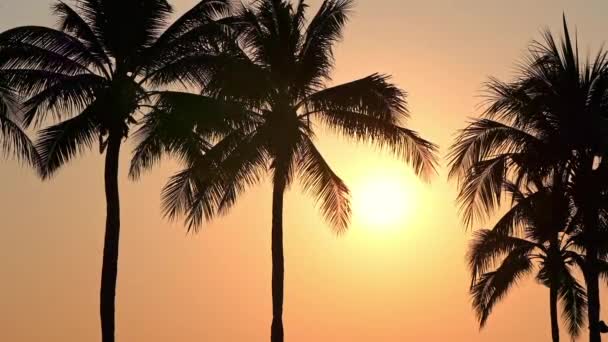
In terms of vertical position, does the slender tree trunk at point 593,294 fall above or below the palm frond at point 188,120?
below

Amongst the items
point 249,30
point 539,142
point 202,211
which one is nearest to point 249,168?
point 202,211

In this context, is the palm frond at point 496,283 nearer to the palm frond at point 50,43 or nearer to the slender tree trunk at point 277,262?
the slender tree trunk at point 277,262

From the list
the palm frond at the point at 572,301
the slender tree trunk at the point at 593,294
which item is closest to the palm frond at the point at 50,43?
the slender tree trunk at the point at 593,294

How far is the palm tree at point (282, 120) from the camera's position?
3375 centimetres

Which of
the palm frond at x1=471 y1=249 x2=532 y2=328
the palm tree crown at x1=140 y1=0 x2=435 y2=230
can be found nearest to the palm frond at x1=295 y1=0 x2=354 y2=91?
the palm tree crown at x1=140 y1=0 x2=435 y2=230

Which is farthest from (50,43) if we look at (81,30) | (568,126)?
(568,126)

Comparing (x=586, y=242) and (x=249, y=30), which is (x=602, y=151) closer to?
(x=586, y=242)

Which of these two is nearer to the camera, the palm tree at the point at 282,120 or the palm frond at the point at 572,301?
the palm tree at the point at 282,120

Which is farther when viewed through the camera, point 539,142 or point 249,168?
point 249,168

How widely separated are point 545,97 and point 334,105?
28.7ft

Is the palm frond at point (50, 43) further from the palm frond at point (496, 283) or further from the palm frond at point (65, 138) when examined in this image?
the palm frond at point (496, 283)

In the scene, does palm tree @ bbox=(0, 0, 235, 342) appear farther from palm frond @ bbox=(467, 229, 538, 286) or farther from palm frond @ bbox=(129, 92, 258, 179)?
palm frond @ bbox=(467, 229, 538, 286)

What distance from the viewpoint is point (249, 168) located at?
1355 inches

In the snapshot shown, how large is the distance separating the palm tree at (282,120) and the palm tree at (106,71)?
1.53m
